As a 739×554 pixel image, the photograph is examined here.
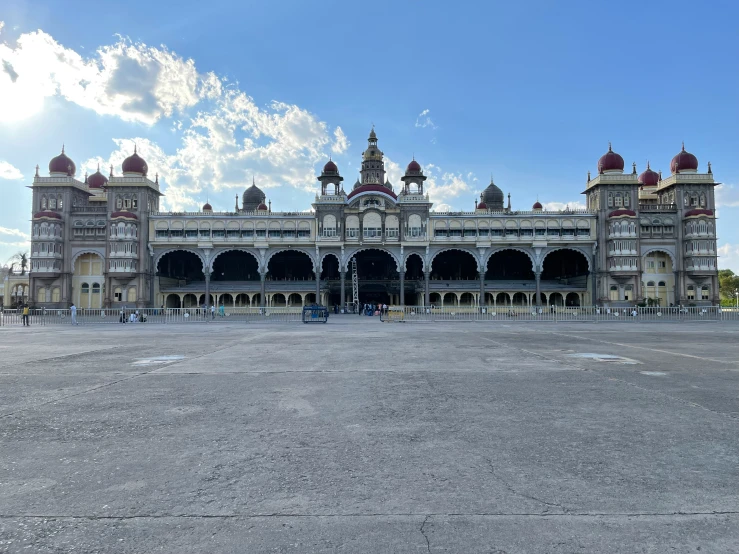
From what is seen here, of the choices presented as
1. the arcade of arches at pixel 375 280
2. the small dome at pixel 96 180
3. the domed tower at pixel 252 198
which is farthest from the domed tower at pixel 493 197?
the small dome at pixel 96 180

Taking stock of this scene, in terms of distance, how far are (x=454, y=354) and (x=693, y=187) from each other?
2305 inches

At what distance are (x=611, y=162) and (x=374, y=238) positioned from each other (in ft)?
104

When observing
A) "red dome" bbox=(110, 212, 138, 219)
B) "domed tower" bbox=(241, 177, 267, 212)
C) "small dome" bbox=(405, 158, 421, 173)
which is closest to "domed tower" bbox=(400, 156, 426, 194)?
"small dome" bbox=(405, 158, 421, 173)

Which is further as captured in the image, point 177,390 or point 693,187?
point 693,187

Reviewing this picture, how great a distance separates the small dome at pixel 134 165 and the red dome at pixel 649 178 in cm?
7016

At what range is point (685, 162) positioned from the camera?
5800cm

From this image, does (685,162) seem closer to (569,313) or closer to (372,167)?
(569,313)

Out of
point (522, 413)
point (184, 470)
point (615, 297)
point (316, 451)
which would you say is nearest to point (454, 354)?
point (522, 413)

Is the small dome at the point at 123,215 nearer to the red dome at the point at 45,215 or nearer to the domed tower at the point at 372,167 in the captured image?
the red dome at the point at 45,215

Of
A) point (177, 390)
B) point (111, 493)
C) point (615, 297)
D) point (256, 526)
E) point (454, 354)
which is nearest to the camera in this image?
point (256, 526)

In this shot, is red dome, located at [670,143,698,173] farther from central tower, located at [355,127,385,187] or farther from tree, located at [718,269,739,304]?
tree, located at [718,269,739,304]

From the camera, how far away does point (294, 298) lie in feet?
204

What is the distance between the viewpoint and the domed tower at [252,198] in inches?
2852

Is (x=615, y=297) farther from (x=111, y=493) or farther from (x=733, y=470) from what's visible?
(x=111, y=493)
